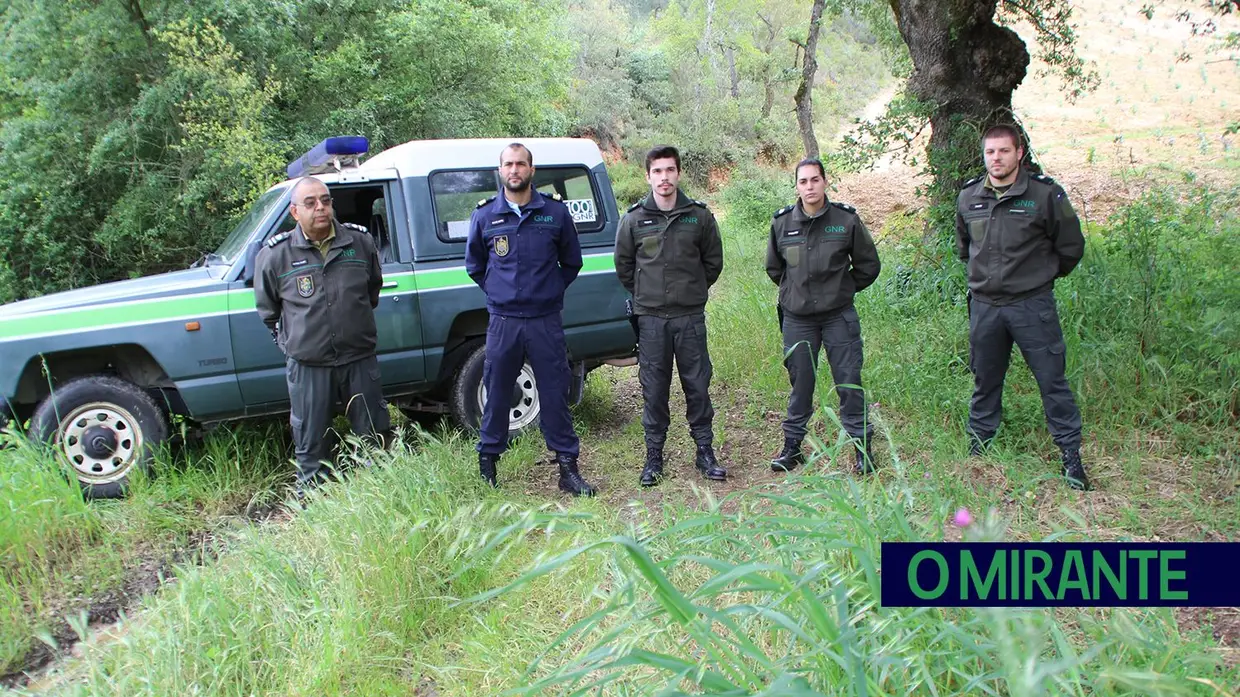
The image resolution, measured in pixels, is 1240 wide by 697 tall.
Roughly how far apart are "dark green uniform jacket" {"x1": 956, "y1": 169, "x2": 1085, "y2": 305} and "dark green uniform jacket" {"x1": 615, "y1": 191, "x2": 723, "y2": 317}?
4.82 feet

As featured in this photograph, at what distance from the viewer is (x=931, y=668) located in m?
1.60

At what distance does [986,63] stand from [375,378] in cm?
571

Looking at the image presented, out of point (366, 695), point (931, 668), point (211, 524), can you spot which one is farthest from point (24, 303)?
point (931, 668)

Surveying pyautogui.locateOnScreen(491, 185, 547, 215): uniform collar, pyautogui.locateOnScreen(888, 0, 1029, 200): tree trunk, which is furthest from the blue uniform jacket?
pyautogui.locateOnScreen(888, 0, 1029, 200): tree trunk

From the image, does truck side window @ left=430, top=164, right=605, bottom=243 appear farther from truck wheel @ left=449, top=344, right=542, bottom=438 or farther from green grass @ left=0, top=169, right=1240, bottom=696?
green grass @ left=0, top=169, right=1240, bottom=696

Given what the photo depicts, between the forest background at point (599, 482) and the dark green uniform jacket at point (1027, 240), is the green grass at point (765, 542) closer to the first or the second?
the forest background at point (599, 482)

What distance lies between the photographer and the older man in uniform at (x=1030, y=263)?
3873mm

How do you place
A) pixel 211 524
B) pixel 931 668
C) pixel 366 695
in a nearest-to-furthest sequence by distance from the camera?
pixel 931 668 < pixel 366 695 < pixel 211 524

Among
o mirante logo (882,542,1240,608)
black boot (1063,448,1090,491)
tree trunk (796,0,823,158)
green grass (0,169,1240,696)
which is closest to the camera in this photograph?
o mirante logo (882,542,1240,608)

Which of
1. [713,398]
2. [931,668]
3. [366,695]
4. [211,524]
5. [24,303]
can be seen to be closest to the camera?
[931,668]

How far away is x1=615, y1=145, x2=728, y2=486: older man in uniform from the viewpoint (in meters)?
4.45

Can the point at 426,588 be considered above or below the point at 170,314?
below

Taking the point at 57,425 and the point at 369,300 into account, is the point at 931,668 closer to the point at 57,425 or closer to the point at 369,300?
the point at 369,300

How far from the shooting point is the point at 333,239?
4207mm
